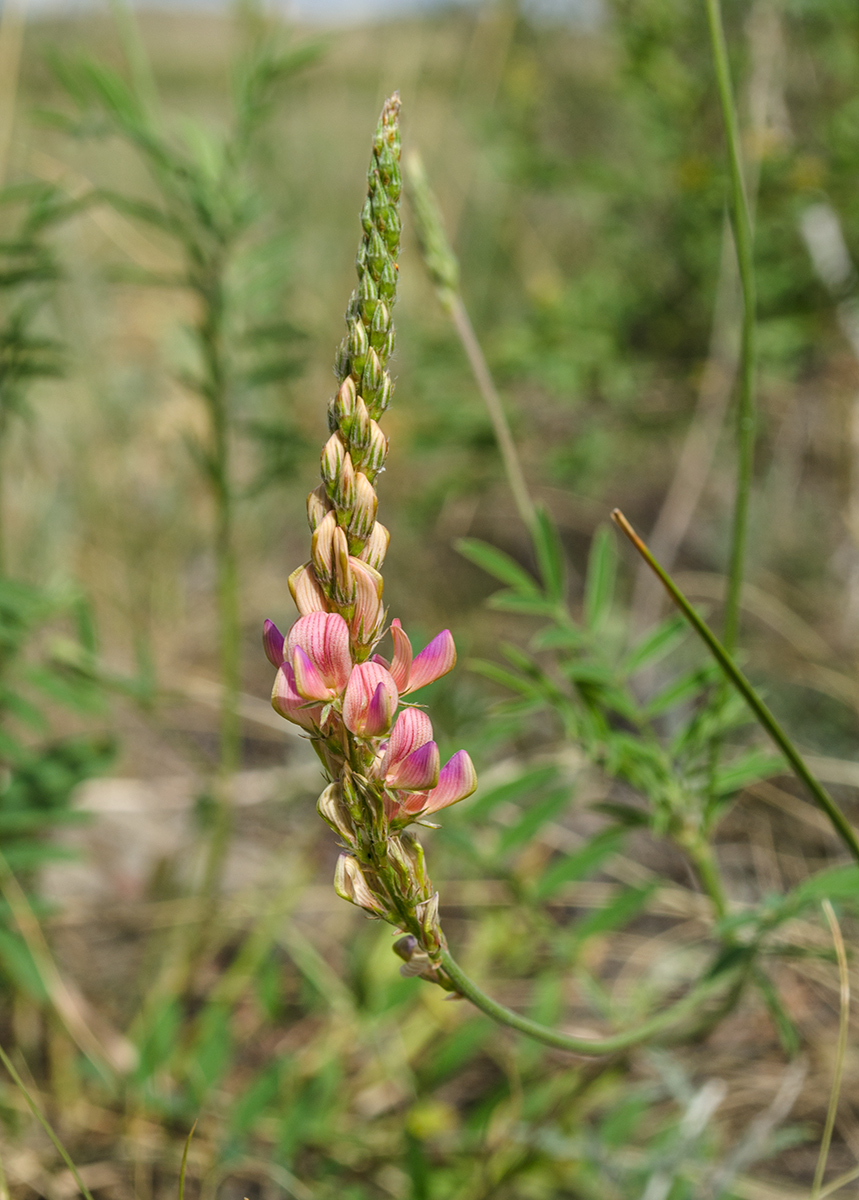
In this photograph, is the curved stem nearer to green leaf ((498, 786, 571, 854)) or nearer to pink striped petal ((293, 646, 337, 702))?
pink striped petal ((293, 646, 337, 702))

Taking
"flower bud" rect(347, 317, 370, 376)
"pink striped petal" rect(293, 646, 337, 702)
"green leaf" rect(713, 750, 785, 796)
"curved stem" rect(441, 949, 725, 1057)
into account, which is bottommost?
"curved stem" rect(441, 949, 725, 1057)

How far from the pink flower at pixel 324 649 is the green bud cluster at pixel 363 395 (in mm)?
21

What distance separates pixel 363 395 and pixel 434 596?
252 cm

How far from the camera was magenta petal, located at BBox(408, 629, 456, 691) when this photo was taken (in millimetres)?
781

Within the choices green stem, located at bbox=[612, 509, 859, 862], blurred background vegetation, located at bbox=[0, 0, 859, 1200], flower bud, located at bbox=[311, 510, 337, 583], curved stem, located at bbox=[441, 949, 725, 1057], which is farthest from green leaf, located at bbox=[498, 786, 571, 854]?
flower bud, located at bbox=[311, 510, 337, 583]

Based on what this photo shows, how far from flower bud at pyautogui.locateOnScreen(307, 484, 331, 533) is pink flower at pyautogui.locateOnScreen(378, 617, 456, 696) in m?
0.10

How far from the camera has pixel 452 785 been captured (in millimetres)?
768

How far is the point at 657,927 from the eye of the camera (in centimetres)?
236

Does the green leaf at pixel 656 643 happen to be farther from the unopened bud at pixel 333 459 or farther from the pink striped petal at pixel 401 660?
the unopened bud at pixel 333 459

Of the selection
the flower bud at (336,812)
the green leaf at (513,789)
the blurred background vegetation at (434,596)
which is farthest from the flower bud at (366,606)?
the green leaf at (513,789)

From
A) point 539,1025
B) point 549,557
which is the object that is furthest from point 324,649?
point 549,557

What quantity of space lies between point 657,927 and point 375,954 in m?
0.70

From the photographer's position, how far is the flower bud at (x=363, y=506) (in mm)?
712

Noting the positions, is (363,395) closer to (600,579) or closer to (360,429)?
(360,429)
